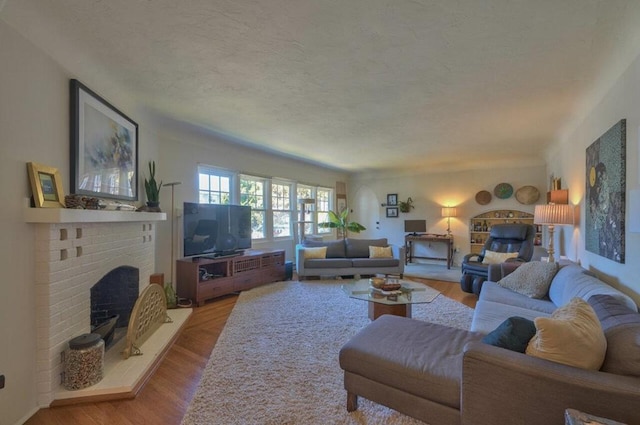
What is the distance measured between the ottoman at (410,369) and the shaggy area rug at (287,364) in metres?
0.21

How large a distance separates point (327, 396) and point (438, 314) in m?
2.03

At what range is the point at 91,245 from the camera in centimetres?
224

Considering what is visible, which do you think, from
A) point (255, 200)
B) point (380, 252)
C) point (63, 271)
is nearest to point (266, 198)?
point (255, 200)

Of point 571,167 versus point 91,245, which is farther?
point 571,167

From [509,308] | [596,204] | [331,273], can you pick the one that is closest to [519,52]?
[596,204]

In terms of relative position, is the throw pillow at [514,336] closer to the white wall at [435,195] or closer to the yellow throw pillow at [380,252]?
the yellow throw pillow at [380,252]

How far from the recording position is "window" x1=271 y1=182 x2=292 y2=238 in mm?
5895

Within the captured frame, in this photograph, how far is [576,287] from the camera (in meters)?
2.19

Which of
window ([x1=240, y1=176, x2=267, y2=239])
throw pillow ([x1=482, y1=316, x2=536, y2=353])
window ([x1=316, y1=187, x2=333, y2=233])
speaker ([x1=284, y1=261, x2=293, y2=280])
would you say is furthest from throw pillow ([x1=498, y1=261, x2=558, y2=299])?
window ([x1=316, y1=187, x2=333, y2=233])

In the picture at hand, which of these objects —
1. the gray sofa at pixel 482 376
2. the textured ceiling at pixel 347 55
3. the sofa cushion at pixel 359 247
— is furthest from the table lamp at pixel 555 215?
the sofa cushion at pixel 359 247

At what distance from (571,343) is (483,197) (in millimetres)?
5914

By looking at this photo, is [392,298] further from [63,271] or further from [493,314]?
[63,271]

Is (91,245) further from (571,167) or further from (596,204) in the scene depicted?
(571,167)

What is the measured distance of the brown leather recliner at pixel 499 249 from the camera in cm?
409
